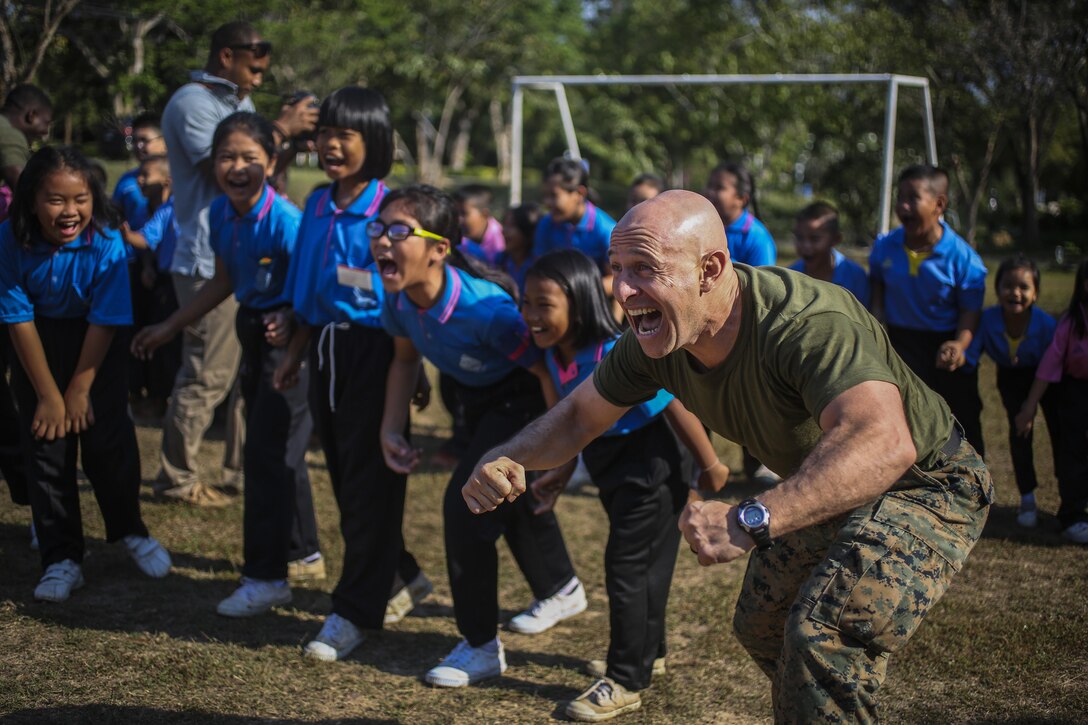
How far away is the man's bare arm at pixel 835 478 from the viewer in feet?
7.25

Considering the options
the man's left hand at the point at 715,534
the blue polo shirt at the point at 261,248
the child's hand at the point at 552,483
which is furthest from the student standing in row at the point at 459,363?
the man's left hand at the point at 715,534

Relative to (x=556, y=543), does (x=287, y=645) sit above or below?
below

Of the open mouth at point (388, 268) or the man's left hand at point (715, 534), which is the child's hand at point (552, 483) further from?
the man's left hand at point (715, 534)

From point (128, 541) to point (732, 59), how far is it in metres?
28.2

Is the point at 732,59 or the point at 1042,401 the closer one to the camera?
the point at 1042,401

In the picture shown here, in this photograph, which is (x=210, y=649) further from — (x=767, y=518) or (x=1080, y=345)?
(x=1080, y=345)

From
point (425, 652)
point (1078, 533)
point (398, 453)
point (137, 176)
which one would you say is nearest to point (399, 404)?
point (398, 453)

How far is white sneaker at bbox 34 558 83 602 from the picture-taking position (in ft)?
14.9

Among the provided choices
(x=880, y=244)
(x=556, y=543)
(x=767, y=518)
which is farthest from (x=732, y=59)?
(x=767, y=518)

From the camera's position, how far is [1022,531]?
19.0 ft

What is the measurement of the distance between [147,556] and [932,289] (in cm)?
441

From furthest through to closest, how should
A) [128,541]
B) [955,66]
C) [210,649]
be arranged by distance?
[955,66], [128,541], [210,649]

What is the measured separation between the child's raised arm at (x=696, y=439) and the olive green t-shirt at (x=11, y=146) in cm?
414

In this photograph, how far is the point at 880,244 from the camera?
243 inches
